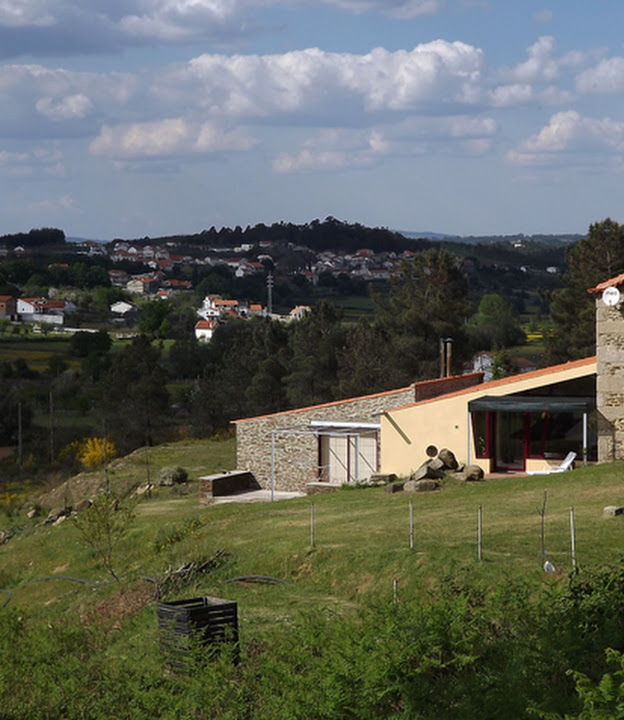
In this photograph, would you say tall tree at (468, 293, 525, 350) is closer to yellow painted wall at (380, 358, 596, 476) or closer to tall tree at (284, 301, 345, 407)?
tall tree at (284, 301, 345, 407)

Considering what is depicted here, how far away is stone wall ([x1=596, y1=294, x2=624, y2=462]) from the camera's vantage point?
94.9 feet

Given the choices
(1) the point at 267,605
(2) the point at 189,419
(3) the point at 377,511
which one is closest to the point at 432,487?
(3) the point at 377,511

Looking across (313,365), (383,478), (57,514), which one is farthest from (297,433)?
(313,365)

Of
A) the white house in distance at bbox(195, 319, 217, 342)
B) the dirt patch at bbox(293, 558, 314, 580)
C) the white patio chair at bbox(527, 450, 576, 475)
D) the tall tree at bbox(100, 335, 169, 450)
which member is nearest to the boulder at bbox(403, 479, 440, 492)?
the white patio chair at bbox(527, 450, 576, 475)

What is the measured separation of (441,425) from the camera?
106 feet

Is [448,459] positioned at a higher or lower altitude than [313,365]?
lower

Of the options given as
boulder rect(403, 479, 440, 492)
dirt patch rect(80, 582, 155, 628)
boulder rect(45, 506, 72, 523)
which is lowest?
boulder rect(45, 506, 72, 523)

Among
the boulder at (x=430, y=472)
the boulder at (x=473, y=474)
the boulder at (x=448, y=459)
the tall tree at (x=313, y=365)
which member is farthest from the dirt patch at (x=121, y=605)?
the tall tree at (x=313, y=365)

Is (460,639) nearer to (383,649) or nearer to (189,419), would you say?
(383,649)

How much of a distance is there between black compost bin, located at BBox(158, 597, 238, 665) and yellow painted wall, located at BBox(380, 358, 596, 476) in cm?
1710

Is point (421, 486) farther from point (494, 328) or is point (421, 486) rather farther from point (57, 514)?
point (494, 328)

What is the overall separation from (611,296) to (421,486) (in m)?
7.01

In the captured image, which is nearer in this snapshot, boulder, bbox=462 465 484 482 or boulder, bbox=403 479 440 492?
boulder, bbox=403 479 440 492

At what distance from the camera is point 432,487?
2834cm
